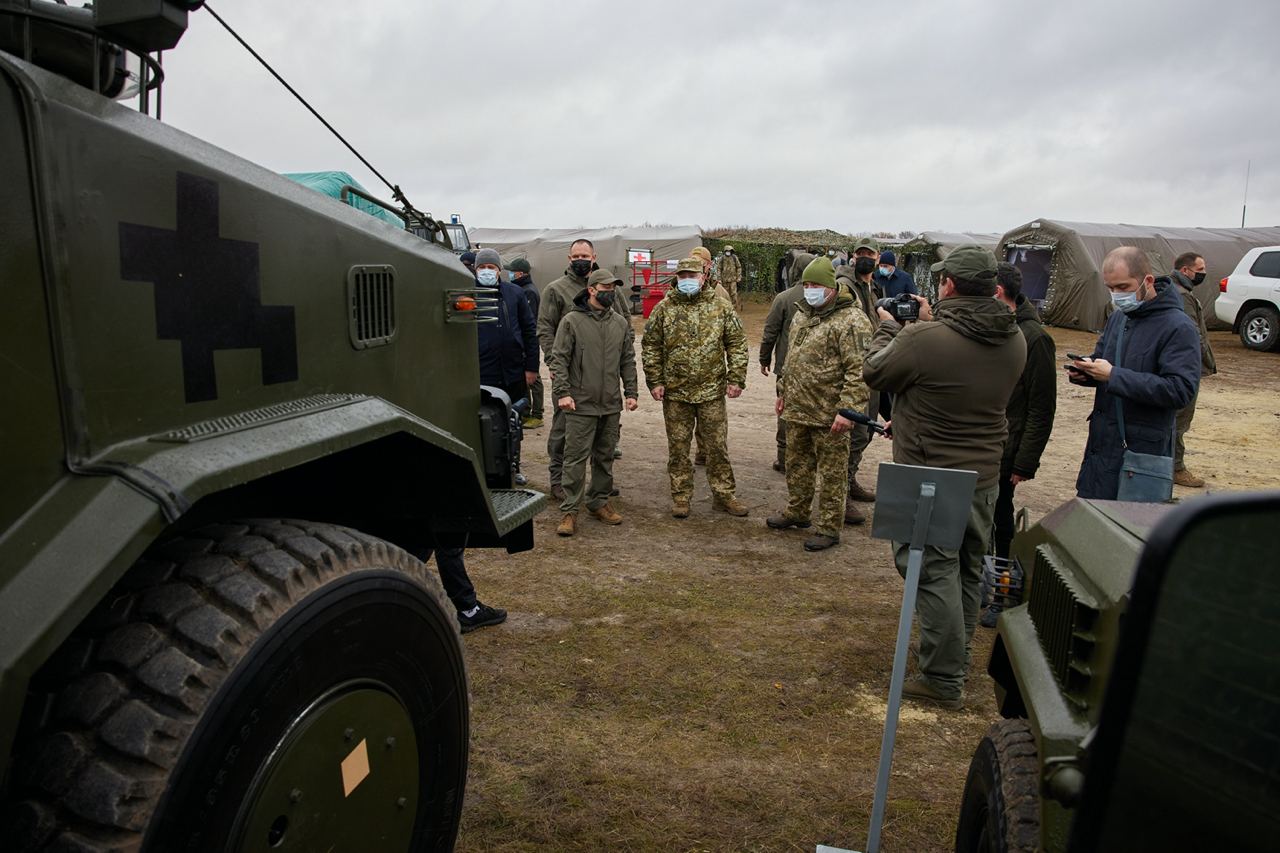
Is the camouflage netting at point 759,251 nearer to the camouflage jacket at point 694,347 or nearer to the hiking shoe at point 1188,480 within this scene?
the hiking shoe at point 1188,480

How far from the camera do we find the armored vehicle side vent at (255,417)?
164 centimetres

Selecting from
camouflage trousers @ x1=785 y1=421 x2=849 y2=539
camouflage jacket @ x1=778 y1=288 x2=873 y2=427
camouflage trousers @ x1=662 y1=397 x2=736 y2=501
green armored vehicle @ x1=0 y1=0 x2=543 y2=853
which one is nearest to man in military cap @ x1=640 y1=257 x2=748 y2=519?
camouflage trousers @ x1=662 y1=397 x2=736 y2=501

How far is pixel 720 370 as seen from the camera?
693 centimetres

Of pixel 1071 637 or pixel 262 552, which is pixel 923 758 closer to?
pixel 1071 637

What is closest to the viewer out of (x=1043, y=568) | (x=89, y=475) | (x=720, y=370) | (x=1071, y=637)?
(x=89, y=475)

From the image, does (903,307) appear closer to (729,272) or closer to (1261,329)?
(1261,329)

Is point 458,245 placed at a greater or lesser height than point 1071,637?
greater

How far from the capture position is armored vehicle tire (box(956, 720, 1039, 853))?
73.1 inches

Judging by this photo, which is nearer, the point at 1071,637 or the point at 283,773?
the point at 283,773

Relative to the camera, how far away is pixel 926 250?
86.3ft

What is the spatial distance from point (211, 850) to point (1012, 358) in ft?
11.6

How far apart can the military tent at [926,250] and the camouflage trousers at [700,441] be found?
1982 centimetres

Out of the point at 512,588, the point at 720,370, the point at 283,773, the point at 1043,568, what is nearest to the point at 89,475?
the point at 283,773

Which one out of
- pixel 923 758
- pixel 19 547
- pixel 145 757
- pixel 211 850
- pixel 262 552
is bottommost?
pixel 923 758
